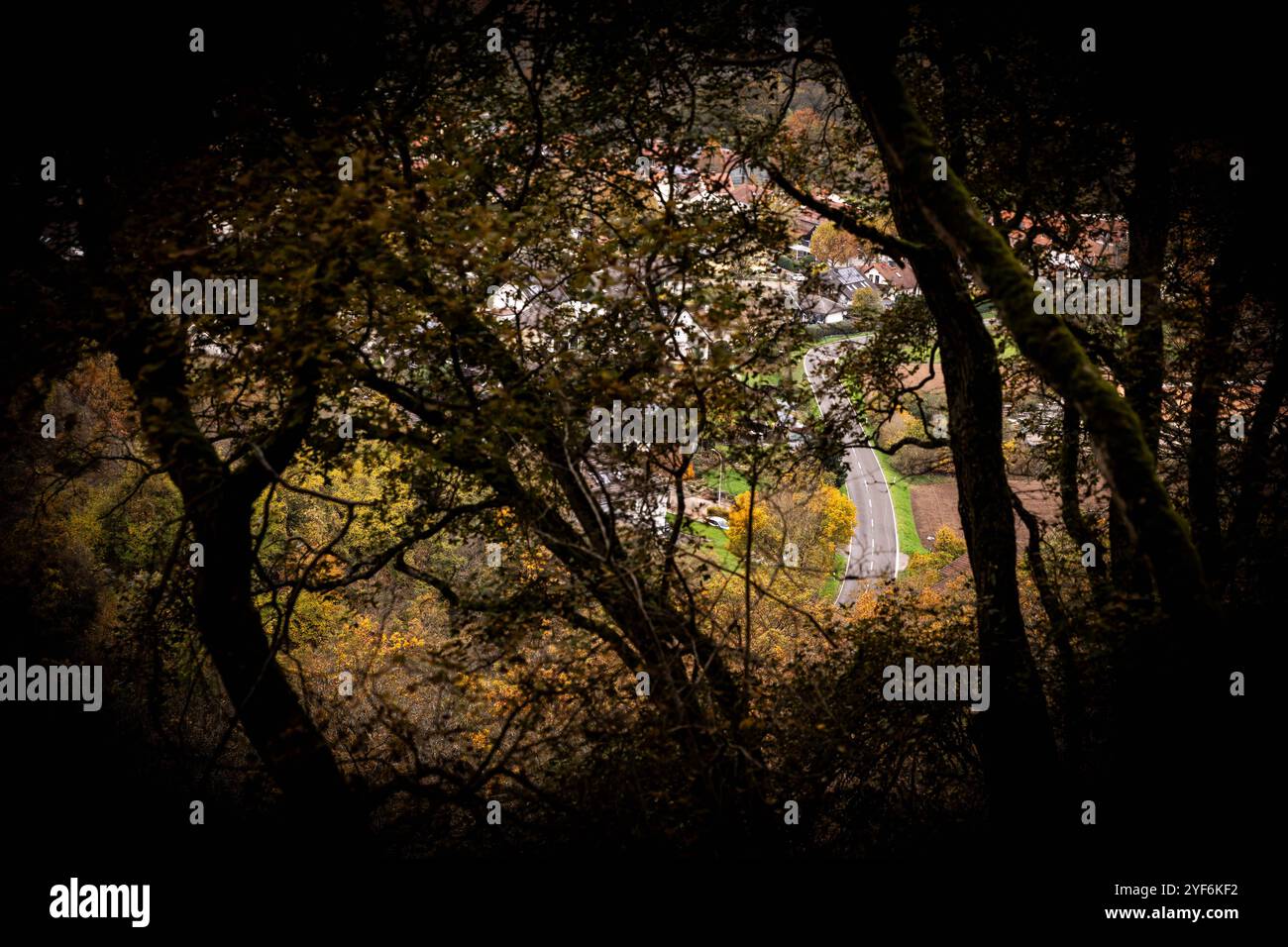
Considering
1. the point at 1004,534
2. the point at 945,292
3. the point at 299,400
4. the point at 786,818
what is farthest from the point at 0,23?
the point at 1004,534

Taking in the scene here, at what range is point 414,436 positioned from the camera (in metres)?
5.23

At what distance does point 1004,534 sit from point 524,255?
493cm

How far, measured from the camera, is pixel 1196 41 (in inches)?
245

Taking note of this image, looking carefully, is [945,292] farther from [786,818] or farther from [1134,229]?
[786,818]

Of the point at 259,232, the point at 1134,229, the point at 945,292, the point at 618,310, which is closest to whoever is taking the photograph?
the point at 259,232

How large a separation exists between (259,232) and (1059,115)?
23.2ft
